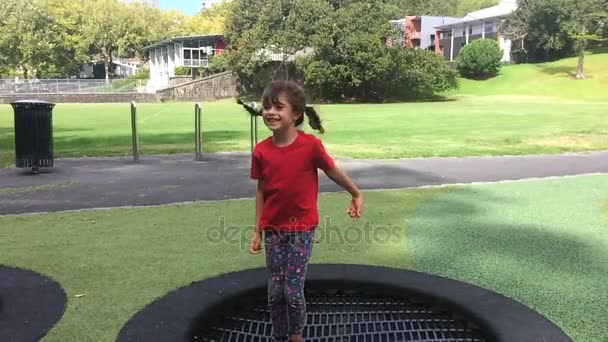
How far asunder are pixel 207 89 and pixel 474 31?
3325 cm

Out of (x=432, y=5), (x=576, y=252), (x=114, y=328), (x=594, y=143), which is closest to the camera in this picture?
(x=114, y=328)

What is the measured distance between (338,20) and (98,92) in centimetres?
2308

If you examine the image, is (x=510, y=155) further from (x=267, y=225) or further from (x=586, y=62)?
(x=586, y=62)

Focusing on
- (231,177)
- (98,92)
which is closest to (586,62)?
(98,92)

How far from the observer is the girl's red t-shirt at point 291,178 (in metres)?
2.95

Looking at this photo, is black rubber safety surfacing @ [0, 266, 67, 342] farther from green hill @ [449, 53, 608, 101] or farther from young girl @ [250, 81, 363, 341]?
green hill @ [449, 53, 608, 101]

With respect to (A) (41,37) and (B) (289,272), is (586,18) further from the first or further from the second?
(B) (289,272)

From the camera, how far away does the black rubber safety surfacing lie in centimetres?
335

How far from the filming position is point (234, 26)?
2074 inches

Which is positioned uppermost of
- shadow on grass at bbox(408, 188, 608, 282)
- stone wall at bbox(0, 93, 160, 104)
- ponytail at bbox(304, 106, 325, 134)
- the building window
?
the building window

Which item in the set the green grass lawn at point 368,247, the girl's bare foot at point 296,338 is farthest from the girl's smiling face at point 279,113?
the green grass lawn at point 368,247

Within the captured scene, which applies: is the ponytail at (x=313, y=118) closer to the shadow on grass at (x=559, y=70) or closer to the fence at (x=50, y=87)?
the fence at (x=50, y=87)

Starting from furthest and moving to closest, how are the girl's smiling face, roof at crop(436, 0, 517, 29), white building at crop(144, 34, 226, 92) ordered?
roof at crop(436, 0, 517, 29)
white building at crop(144, 34, 226, 92)
the girl's smiling face

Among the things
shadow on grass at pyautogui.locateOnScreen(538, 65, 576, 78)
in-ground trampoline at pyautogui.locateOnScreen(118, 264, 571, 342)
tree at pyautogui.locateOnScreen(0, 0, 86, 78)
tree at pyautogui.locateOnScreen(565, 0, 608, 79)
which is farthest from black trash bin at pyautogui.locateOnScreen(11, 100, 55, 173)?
tree at pyautogui.locateOnScreen(0, 0, 86, 78)
